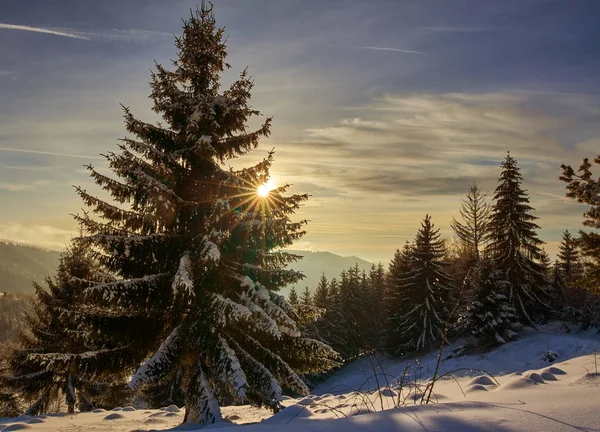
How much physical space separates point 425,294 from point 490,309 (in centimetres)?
730

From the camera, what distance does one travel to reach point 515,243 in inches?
1073

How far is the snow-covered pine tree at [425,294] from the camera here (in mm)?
31906

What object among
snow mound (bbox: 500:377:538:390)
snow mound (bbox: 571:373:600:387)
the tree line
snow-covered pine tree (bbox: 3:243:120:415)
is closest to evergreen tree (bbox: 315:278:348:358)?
the tree line

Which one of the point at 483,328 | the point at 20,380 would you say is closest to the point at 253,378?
the point at 20,380

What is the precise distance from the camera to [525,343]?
23.6 metres

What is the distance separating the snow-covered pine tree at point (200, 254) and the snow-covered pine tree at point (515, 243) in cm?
2257

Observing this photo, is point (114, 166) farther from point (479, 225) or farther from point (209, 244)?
point (479, 225)

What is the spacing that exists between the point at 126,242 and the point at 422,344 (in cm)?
2843

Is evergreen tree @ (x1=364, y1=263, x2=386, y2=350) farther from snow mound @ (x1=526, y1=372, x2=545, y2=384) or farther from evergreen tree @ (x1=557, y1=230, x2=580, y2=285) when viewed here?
snow mound @ (x1=526, y1=372, x2=545, y2=384)

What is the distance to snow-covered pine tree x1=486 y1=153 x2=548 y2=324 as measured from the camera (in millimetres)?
27344

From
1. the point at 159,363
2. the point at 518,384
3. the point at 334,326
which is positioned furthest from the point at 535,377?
the point at 334,326

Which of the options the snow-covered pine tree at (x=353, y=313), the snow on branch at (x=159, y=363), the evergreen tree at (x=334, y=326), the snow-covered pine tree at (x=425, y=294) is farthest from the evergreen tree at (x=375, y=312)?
the snow on branch at (x=159, y=363)

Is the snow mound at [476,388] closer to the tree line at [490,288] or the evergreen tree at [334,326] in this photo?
the tree line at [490,288]

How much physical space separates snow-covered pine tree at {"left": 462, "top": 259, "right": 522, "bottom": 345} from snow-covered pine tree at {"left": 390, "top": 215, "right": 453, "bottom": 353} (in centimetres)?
584
